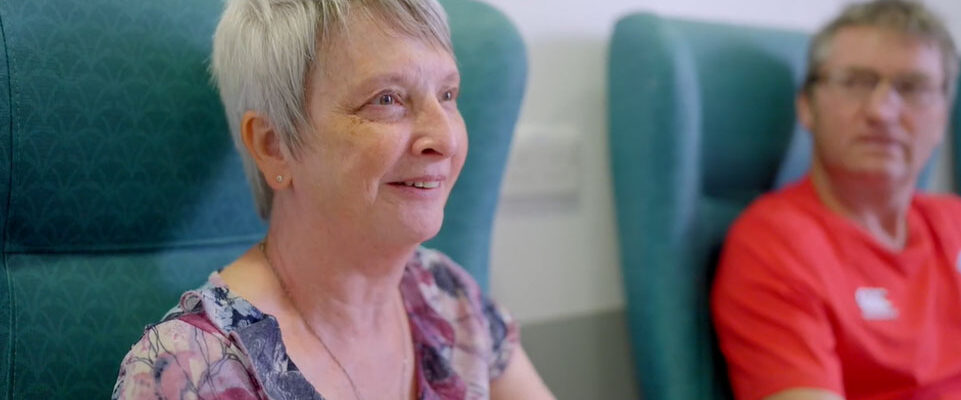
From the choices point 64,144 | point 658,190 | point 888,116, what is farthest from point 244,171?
point 888,116

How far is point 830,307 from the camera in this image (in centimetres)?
→ 138

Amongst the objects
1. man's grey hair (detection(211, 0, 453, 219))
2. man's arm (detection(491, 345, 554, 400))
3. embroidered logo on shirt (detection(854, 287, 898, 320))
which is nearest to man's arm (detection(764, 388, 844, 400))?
embroidered logo on shirt (detection(854, 287, 898, 320))

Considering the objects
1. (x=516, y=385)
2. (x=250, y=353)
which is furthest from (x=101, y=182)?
(x=516, y=385)

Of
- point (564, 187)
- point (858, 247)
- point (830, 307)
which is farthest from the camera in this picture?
point (564, 187)

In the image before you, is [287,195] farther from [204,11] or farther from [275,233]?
[204,11]

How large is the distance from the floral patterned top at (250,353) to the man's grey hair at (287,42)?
0.20 meters

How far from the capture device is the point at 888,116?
149 centimetres

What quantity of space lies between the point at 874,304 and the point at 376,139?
0.98 m

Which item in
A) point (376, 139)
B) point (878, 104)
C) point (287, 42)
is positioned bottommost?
point (878, 104)

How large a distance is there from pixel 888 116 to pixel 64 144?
4.35 ft

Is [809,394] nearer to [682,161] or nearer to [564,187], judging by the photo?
[682,161]

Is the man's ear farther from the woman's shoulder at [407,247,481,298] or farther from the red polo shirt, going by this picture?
the woman's shoulder at [407,247,481,298]

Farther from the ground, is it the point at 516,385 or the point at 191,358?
the point at 191,358

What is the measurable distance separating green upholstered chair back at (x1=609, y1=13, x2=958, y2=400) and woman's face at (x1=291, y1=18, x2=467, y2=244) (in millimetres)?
598
